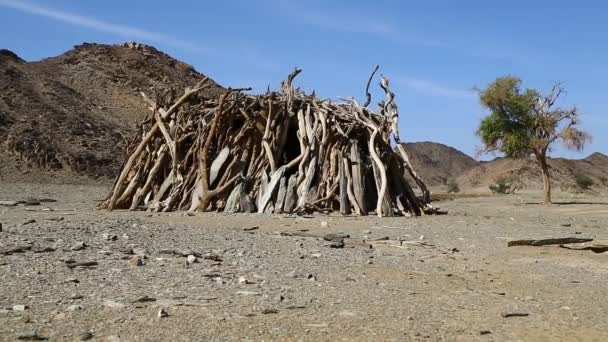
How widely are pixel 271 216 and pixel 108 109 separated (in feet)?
108

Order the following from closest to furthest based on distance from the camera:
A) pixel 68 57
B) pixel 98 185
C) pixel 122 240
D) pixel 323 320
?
pixel 323 320, pixel 122 240, pixel 98 185, pixel 68 57

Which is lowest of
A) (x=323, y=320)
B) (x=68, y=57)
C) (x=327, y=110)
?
(x=323, y=320)

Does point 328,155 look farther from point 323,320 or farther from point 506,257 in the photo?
point 323,320

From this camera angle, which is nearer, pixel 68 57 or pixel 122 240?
pixel 122 240

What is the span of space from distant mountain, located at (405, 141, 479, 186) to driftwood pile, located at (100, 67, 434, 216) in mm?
57095

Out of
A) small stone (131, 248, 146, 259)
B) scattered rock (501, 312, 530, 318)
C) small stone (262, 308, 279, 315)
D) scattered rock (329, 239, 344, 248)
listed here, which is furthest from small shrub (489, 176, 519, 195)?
small stone (262, 308, 279, 315)

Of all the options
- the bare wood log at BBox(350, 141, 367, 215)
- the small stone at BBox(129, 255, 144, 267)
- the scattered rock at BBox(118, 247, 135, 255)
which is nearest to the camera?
the small stone at BBox(129, 255, 144, 267)

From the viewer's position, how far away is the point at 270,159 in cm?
1369

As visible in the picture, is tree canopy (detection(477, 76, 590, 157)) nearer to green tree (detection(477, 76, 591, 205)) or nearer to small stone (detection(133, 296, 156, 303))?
green tree (detection(477, 76, 591, 205))

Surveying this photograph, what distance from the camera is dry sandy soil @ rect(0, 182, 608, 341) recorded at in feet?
14.7

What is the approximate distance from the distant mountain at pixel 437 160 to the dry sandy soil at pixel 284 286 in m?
63.5

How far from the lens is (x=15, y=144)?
31.7 metres

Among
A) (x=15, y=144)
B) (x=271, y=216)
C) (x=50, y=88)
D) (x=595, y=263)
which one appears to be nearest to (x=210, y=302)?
(x=595, y=263)

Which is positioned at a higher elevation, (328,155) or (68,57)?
(68,57)
